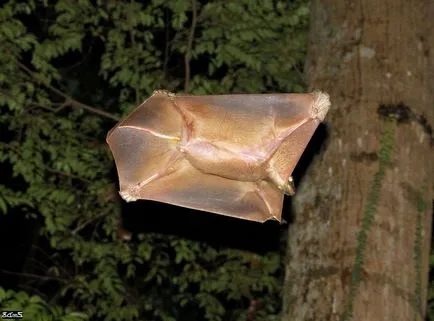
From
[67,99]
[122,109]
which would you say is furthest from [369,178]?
[67,99]

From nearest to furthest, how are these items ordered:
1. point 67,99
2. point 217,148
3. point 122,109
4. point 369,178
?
1. point 217,148
2. point 369,178
3. point 122,109
4. point 67,99

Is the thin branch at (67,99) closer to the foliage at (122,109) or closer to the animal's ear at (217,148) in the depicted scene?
the foliage at (122,109)

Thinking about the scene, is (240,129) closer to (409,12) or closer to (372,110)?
(372,110)

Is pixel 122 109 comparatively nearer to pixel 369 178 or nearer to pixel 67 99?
pixel 67 99

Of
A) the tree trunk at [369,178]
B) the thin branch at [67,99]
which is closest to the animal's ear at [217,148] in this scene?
the tree trunk at [369,178]

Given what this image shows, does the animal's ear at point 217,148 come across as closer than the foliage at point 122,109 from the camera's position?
Yes

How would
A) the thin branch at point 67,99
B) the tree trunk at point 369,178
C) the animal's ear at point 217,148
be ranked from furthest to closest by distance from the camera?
1. the thin branch at point 67,99
2. the tree trunk at point 369,178
3. the animal's ear at point 217,148

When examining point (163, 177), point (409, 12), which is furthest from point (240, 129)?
point (409, 12)
